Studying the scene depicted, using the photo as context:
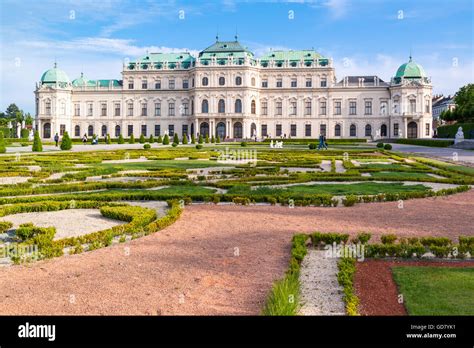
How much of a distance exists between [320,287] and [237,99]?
6341 cm

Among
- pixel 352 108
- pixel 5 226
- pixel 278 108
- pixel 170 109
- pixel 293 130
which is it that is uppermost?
pixel 170 109

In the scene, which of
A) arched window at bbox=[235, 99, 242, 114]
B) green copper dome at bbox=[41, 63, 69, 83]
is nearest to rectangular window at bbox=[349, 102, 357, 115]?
arched window at bbox=[235, 99, 242, 114]

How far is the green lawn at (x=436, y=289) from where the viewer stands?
4.05 metres

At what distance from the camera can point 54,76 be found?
2793 inches

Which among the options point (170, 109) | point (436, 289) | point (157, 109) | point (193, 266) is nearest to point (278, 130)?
point (170, 109)

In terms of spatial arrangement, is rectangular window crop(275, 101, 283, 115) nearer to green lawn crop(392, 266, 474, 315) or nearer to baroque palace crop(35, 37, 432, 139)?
baroque palace crop(35, 37, 432, 139)

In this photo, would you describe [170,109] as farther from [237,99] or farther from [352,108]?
[352,108]

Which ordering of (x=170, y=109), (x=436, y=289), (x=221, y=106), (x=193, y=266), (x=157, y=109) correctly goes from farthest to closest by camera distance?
1. (x=157, y=109)
2. (x=170, y=109)
3. (x=221, y=106)
4. (x=193, y=266)
5. (x=436, y=289)

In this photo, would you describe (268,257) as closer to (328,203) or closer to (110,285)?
(110,285)

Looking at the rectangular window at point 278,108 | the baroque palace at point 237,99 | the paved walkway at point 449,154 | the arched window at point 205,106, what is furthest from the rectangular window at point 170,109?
the paved walkway at point 449,154

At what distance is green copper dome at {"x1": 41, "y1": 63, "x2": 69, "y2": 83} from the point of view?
70625mm

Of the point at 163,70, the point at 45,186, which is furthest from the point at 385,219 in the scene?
the point at 163,70

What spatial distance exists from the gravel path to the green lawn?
1.93 ft

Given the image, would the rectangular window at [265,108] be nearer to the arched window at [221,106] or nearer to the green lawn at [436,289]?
the arched window at [221,106]
